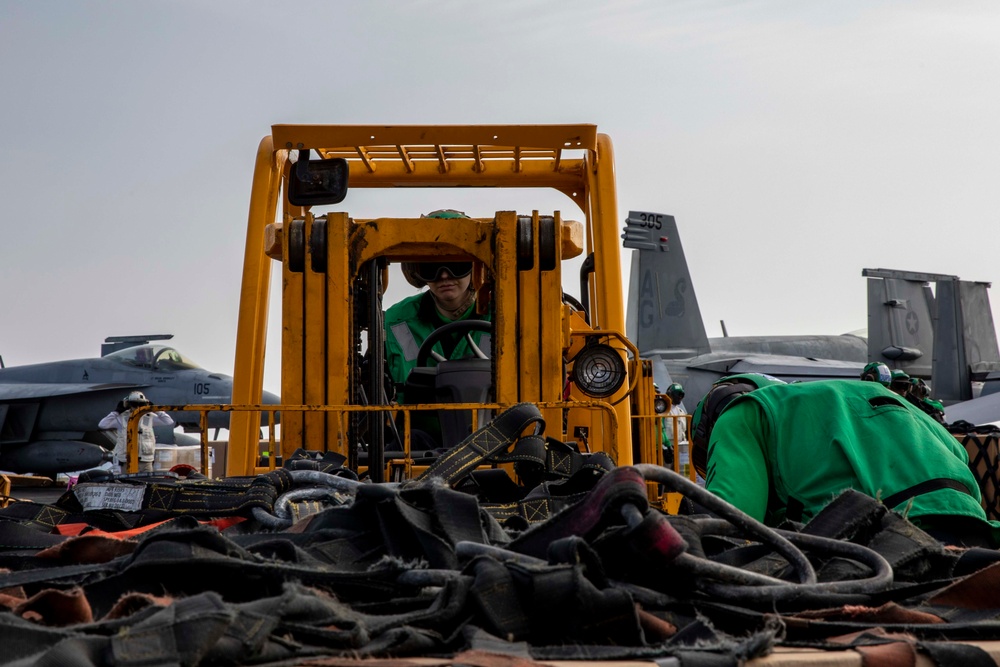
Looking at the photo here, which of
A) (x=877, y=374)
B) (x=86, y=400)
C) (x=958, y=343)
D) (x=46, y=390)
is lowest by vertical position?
(x=877, y=374)

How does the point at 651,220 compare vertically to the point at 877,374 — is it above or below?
above

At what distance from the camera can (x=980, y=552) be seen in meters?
2.20

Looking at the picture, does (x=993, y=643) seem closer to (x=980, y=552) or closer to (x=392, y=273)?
(x=980, y=552)

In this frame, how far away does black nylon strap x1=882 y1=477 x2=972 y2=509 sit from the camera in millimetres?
2994

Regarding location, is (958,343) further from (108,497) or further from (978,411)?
(108,497)

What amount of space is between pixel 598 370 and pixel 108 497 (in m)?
2.51

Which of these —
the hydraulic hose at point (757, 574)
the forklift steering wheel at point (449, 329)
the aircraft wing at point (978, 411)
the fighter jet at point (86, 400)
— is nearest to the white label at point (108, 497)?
the hydraulic hose at point (757, 574)

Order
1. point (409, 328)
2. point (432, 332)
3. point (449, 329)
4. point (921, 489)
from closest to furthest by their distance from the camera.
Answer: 1. point (921, 489)
2. point (449, 329)
3. point (432, 332)
4. point (409, 328)

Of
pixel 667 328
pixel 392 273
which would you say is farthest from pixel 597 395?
pixel 667 328

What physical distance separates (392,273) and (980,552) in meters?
4.62

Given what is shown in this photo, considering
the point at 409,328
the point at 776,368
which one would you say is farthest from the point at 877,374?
the point at 776,368

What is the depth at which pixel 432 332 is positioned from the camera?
587 cm

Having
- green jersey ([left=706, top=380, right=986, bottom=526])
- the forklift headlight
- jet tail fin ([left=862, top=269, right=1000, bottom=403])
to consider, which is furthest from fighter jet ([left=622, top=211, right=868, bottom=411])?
green jersey ([left=706, top=380, right=986, bottom=526])

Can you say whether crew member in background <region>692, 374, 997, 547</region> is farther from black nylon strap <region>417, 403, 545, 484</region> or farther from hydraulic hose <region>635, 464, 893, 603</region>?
hydraulic hose <region>635, 464, 893, 603</region>
